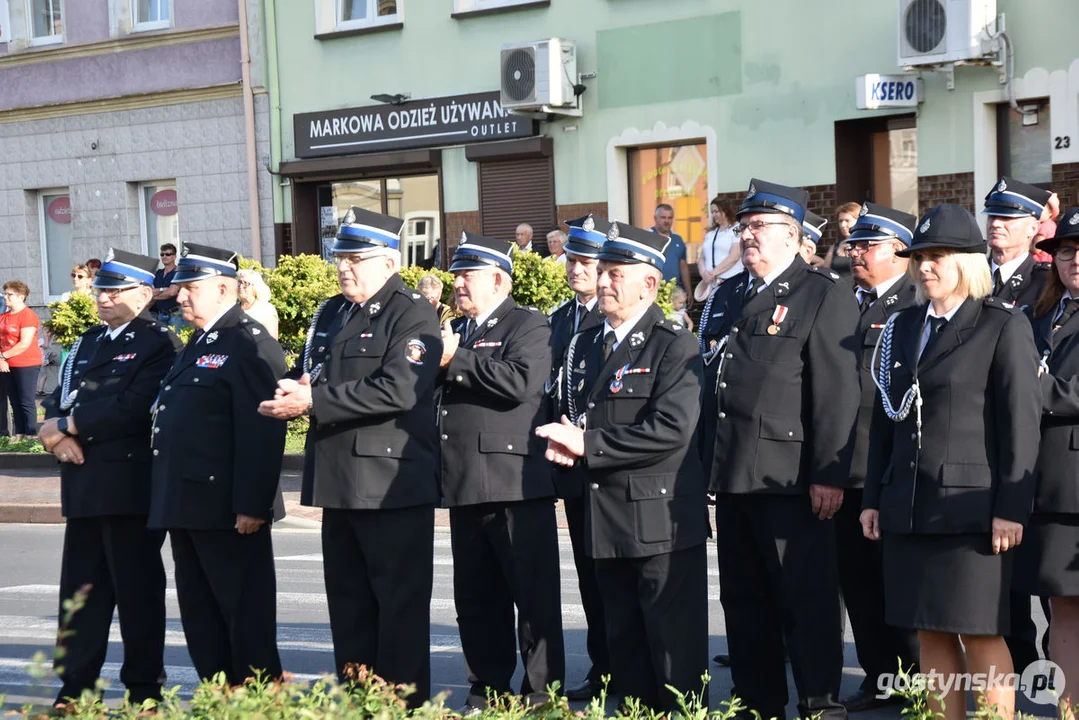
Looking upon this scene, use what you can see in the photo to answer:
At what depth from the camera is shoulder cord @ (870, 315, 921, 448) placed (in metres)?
5.80

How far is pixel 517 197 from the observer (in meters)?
21.0

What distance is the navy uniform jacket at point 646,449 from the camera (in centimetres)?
600

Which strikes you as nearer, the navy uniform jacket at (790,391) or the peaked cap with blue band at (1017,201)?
the navy uniform jacket at (790,391)

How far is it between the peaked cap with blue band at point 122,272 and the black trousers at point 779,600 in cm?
277

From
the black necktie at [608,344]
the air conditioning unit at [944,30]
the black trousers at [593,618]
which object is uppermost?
the air conditioning unit at [944,30]

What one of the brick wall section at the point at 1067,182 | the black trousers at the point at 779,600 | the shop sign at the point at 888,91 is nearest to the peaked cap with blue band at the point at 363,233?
the black trousers at the point at 779,600

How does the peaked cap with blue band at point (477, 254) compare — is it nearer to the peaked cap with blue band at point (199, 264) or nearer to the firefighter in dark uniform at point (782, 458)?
the peaked cap with blue band at point (199, 264)

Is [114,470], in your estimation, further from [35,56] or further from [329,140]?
[35,56]

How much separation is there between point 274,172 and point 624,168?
5.45 metres

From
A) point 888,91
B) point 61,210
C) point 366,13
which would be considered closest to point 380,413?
point 888,91

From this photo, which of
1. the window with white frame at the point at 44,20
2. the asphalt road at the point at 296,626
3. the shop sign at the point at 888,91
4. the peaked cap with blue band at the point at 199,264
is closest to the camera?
the peaked cap with blue band at the point at 199,264

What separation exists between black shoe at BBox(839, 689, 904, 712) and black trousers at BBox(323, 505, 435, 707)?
183cm

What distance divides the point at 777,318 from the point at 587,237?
3.52 ft

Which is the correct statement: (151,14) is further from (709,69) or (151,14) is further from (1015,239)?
(1015,239)
